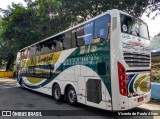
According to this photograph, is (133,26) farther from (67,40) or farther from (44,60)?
(44,60)

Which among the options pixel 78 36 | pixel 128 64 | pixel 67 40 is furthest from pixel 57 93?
pixel 128 64

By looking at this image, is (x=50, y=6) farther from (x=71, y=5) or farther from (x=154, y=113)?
(x=154, y=113)

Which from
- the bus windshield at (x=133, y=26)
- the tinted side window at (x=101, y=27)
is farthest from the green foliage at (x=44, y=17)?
the tinted side window at (x=101, y=27)

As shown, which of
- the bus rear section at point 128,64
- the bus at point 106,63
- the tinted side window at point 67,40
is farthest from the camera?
the tinted side window at point 67,40

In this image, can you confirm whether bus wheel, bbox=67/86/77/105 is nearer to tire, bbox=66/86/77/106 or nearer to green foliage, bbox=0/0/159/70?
tire, bbox=66/86/77/106

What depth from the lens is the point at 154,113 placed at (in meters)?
7.95

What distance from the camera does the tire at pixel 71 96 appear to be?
9.08m

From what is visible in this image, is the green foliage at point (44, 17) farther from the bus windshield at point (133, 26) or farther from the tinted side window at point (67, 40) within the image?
the bus windshield at point (133, 26)

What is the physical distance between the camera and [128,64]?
698 centimetres

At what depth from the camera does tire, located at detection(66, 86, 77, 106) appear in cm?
908

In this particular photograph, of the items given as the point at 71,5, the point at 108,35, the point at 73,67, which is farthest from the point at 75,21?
the point at 108,35

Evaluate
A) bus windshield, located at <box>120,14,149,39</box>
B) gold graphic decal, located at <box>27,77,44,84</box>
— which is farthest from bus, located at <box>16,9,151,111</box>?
gold graphic decal, located at <box>27,77,44,84</box>

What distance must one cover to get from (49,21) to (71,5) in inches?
157

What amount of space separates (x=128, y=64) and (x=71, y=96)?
11.8 ft
